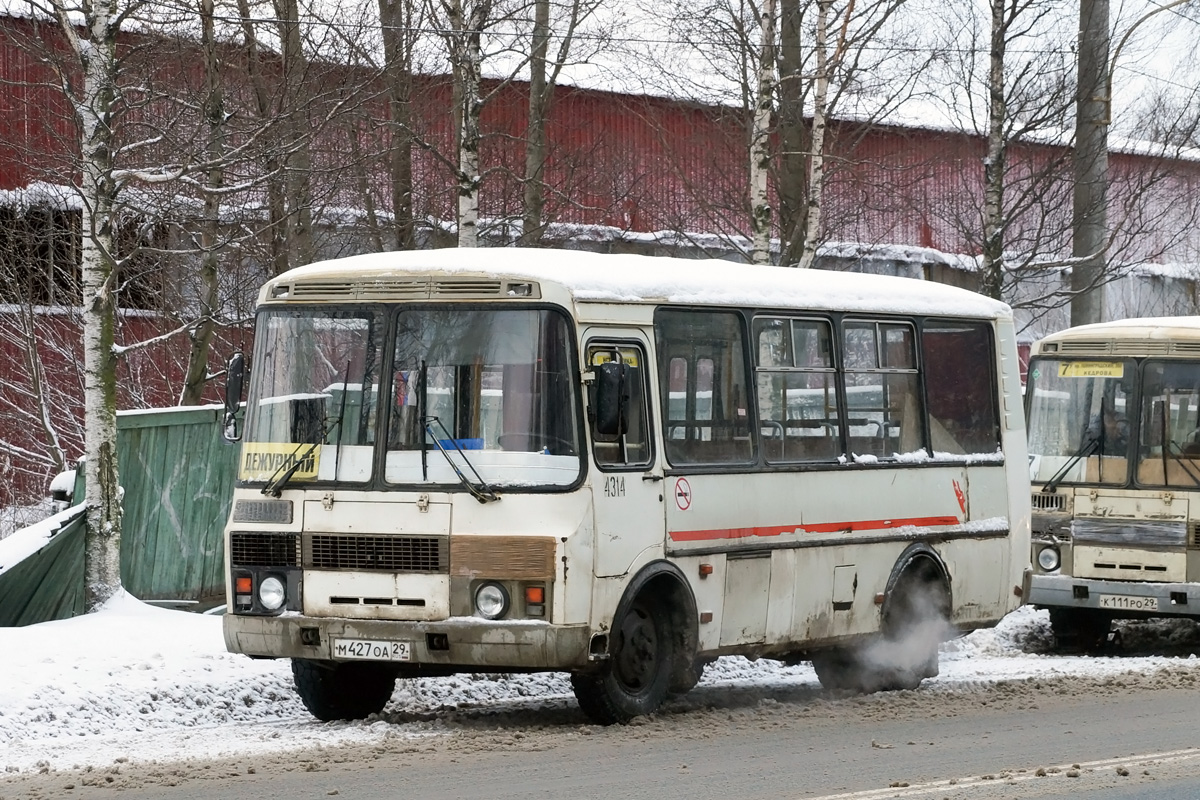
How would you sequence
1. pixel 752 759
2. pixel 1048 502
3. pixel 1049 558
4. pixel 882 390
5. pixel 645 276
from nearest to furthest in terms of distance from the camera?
pixel 752 759, pixel 645 276, pixel 882 390, pixel 1049 558, pixel 1048 502

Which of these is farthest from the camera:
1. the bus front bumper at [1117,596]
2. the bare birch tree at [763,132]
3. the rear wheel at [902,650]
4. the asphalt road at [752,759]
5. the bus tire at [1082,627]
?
the bare birch tree at [763,132]

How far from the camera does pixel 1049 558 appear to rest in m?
16.3

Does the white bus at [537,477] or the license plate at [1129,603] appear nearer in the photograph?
the white bus at [537,477]

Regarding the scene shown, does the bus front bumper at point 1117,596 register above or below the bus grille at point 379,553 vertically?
below

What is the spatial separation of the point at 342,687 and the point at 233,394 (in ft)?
6.24

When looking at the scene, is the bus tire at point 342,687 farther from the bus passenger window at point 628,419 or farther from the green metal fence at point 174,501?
the green metal fence at point 174,501

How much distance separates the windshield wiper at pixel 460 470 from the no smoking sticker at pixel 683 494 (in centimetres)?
140

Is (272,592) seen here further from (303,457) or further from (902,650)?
(902,650)

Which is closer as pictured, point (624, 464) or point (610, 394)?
point (610, 394)

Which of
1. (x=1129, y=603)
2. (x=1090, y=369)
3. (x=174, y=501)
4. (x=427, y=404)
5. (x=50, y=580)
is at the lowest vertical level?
(x=1129, y=603)

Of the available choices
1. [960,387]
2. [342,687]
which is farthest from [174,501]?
[960,387]

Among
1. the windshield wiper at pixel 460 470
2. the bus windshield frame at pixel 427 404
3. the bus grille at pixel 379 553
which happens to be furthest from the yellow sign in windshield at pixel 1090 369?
the bus grille at pixel 379 553

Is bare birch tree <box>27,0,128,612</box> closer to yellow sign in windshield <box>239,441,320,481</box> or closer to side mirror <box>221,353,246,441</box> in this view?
side mirror <box>221,353,246,441</box>

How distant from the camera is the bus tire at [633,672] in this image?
1086 centimetres
